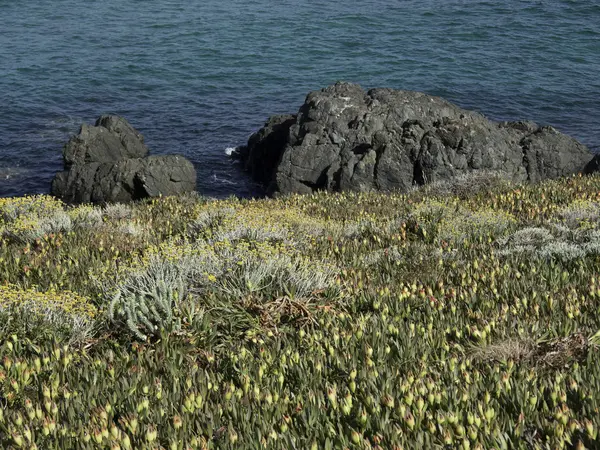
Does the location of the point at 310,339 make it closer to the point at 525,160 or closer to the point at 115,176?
the point at 525,160

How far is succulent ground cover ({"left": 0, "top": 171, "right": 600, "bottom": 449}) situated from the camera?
494cm

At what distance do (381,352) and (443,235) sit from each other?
4.83 meters

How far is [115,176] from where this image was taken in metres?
28.8

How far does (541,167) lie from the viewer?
27.6 m

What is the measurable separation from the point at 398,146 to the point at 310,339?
67.3 ft

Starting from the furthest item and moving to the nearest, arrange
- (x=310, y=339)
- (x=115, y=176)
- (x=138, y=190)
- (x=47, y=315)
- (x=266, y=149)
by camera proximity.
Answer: (x=266, y=149), (x=115, y=176), (x=138, y=190), (x=47, y=315), (x=310, y=339)

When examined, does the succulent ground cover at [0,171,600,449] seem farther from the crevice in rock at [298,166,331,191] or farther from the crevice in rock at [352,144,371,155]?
the crevice in rock at [352,144,371,155]

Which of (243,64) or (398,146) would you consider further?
(243,64)

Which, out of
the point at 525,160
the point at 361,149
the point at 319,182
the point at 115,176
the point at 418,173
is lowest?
the point at 115,176

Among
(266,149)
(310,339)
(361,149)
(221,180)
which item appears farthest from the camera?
(266,149)

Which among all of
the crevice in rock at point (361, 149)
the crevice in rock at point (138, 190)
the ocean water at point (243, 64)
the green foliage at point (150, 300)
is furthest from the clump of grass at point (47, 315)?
the ocean water at point (243, 64)

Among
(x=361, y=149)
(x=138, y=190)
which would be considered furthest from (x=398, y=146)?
(x=138, y=190)

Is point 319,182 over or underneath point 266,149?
over

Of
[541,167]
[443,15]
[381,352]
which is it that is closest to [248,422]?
[381,352]
